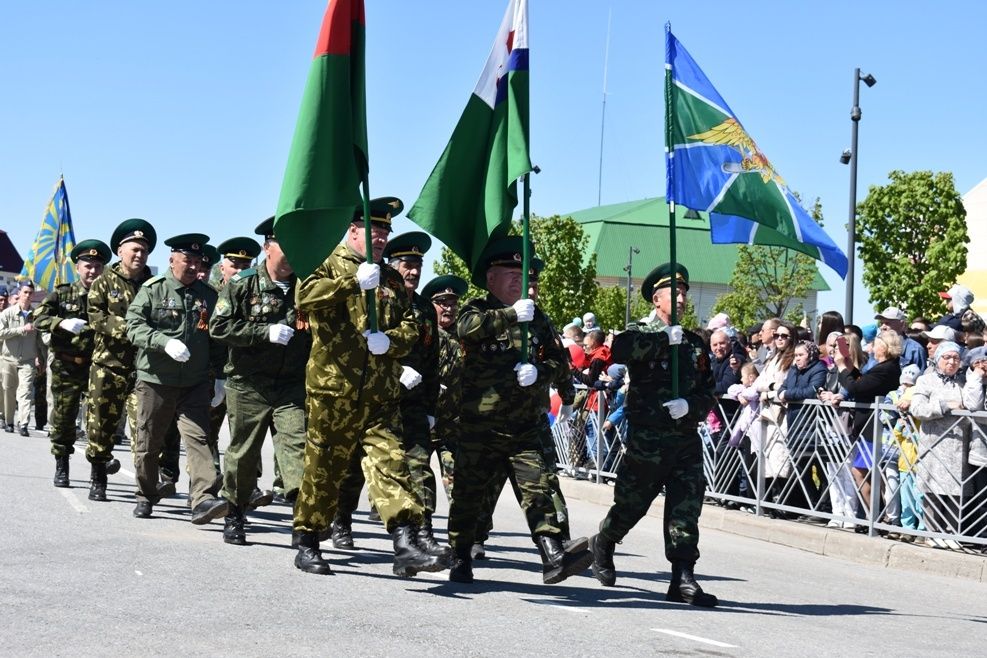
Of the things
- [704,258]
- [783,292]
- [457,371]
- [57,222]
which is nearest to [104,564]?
[457,371]

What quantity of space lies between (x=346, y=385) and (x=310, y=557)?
1066mm

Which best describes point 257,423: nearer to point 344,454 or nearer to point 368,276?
point 344,454

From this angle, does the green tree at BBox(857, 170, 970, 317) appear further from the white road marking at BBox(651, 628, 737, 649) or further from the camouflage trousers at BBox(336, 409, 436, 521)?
the white road marking at BBox(651, 628, 737, 649)

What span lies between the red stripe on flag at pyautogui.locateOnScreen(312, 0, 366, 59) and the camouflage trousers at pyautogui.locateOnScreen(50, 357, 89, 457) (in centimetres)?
568

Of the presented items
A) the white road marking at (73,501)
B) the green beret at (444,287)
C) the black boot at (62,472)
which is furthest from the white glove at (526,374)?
the black boot at (62,472)

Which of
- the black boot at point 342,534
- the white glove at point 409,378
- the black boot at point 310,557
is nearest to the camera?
the black boot at point 310,557

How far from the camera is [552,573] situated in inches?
293

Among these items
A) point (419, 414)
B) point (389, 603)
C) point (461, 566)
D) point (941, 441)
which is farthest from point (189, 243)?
point (941, 441)

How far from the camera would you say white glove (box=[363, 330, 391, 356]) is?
7.50 metres

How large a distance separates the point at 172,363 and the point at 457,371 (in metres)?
3.14

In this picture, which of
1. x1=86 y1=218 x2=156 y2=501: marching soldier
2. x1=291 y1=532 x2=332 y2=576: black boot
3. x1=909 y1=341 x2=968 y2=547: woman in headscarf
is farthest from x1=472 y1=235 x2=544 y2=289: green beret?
x1=909 y1=341 x2=968 y2=547: woman in headscarf

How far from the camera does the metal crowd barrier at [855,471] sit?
36.4ft

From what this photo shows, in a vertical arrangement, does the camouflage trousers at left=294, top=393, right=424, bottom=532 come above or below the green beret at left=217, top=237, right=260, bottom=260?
below

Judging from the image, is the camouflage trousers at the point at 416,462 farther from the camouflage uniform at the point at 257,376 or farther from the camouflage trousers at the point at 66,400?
the camouflage trousers at the point at 66,400
